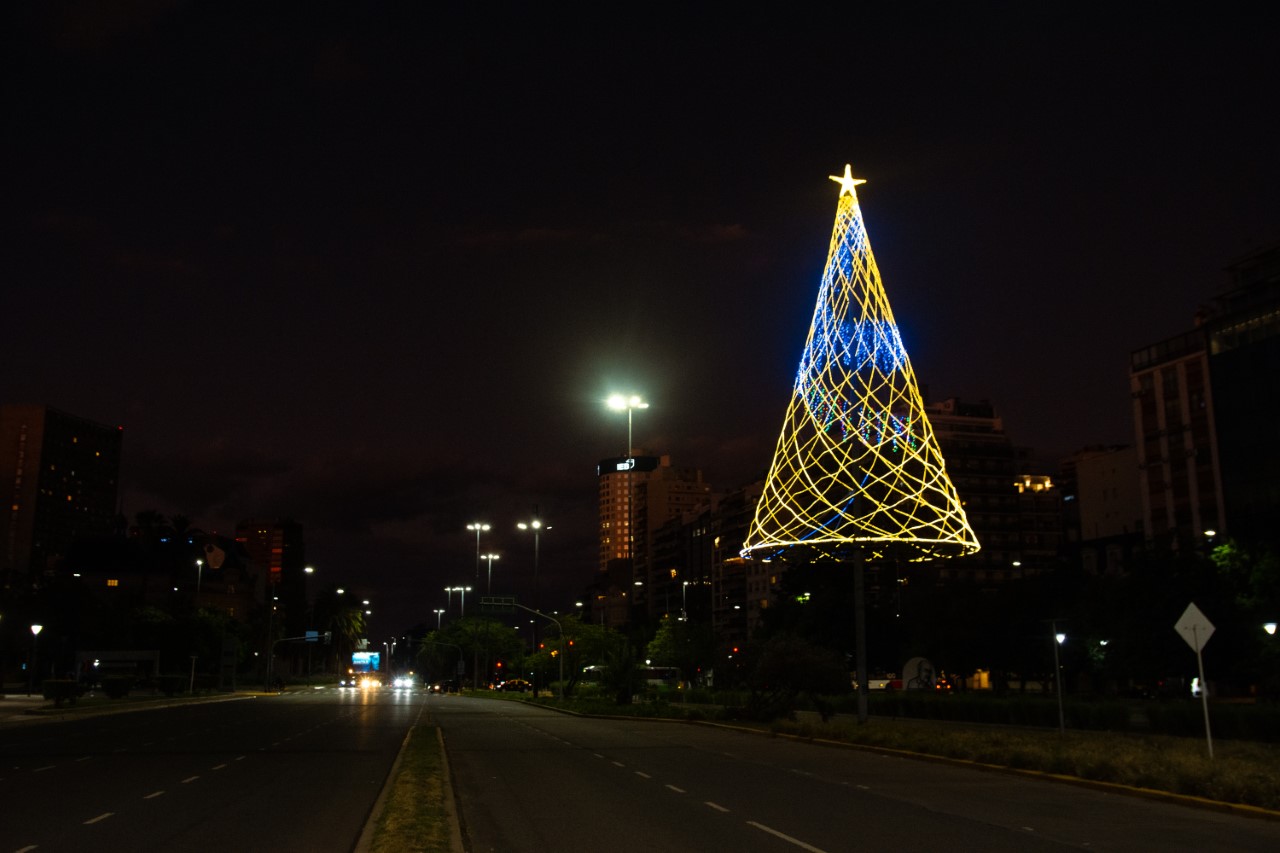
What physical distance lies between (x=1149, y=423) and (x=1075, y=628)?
4325 cm

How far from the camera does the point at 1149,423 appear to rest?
338 ft

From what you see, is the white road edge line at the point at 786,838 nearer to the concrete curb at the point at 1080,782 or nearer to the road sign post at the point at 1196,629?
the concrete curb at the point at 1080,782

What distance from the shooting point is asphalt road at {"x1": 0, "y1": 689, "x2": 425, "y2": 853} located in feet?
46.2

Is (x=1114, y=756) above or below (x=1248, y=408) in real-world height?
below

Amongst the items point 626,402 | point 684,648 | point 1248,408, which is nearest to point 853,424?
point 626,402

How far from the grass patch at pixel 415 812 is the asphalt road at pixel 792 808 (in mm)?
437

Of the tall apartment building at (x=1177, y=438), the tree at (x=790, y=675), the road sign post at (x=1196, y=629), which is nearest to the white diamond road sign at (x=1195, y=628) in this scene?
the road sign post at (x=1196, y=629)

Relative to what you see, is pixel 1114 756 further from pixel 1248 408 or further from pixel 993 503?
pixel 993 503

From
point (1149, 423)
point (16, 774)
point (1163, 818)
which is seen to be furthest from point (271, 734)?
point (1149, 423)

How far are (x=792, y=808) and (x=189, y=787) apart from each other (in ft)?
34.5

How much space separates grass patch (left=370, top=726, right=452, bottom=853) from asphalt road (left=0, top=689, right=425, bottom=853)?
459 mm

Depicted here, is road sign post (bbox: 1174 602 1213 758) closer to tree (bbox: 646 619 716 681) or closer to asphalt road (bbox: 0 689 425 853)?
asphalt road (bbox: 0 689 425 853)

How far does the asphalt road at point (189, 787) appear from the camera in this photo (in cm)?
1409

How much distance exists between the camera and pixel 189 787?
20078 mm
